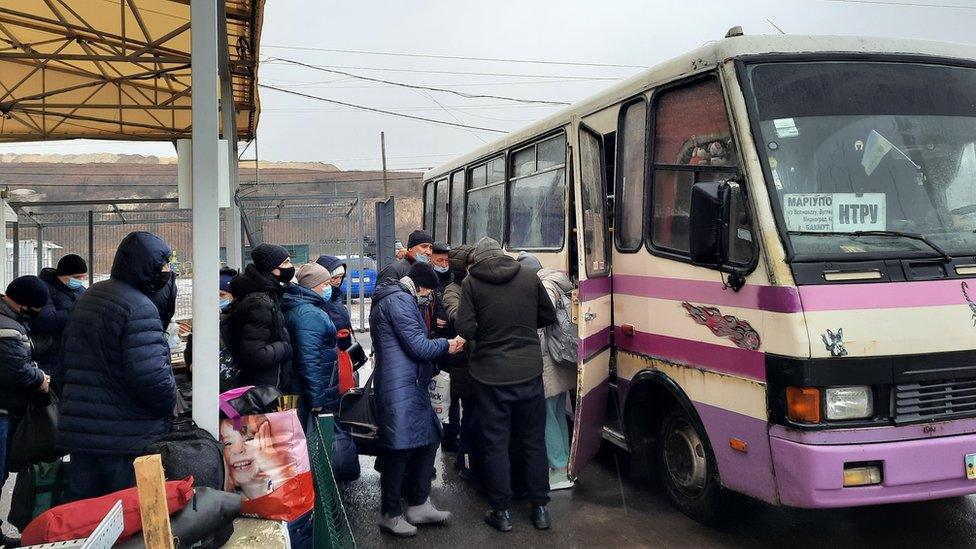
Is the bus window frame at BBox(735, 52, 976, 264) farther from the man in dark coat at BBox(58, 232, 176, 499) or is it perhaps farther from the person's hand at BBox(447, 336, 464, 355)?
the man in dark coat at BBox(58, 232, 176, 499)

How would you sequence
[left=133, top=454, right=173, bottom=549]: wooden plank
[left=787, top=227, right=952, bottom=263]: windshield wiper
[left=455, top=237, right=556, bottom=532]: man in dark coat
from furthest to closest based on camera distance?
[left=455, top=237, right=556, bottom=532]: man in dark coat < [left=787, top=227, right=952, bottom=263]: windshield wiper < [left=133, top=454, right=173, bottom=549]: wooden plank

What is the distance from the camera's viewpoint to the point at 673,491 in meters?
4.87

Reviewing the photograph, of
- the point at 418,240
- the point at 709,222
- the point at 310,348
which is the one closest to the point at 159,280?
the point at 310,348

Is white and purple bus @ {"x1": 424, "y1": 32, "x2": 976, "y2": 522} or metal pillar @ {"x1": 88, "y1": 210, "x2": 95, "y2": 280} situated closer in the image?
white and purple bus @ {"x1": 424, "y1": 32, "x2": 976, "y2": 522}

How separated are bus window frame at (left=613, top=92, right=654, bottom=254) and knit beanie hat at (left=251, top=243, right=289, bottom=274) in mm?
2460

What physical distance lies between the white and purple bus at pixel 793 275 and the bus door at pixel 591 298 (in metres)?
0.02

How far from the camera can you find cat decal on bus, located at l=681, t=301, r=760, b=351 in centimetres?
391

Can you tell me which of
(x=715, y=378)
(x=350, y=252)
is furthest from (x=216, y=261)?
(x=350, y=252)

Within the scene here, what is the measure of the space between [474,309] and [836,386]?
222 centimetres

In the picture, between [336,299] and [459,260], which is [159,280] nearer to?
[459,260]

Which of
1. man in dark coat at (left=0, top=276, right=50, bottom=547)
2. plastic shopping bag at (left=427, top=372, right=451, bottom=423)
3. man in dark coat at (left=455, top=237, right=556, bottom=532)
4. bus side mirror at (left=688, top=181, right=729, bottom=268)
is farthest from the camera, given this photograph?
plastic shopping bag at (left=427, top=372, right=451, bottom=423)

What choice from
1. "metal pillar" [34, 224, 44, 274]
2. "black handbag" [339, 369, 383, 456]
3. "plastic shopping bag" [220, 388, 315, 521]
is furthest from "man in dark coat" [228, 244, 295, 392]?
"metal pillar" [34, 224, 44, 274]

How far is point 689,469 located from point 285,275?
300cm

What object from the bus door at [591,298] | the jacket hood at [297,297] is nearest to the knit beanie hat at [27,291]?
the jacket hood at [297,297]
